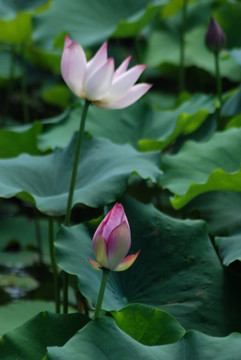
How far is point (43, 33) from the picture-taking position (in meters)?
2.51

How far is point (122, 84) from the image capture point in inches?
51.7

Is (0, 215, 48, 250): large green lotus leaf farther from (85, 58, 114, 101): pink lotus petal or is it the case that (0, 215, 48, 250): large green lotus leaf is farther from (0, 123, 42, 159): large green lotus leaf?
(85, 58, 114, 101): pink lotus petal

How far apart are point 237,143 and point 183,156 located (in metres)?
0.15

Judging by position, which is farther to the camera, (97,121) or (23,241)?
(23,241)

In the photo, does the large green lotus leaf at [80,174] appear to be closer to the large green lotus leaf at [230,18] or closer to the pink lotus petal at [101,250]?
the pink lotus petal at [101,250]

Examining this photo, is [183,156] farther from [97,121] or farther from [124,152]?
[97,121]

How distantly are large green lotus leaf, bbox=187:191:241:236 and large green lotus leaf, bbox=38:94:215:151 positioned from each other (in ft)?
0.98

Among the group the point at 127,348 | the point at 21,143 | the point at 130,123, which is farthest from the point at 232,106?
the point at 127,348

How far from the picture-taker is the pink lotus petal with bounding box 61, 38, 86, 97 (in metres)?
1.28

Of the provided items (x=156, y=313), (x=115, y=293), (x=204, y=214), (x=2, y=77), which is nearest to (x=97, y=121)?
(x=204, y=214)

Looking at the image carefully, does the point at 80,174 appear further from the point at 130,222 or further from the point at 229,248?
the point at 229,248

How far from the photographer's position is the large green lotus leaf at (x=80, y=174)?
4.60 ft

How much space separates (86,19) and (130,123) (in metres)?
0.72

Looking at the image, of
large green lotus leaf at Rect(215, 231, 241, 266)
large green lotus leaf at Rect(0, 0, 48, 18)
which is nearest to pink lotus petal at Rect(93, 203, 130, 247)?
large green lotus leaf at Rect(215, 231, 241, 266)
